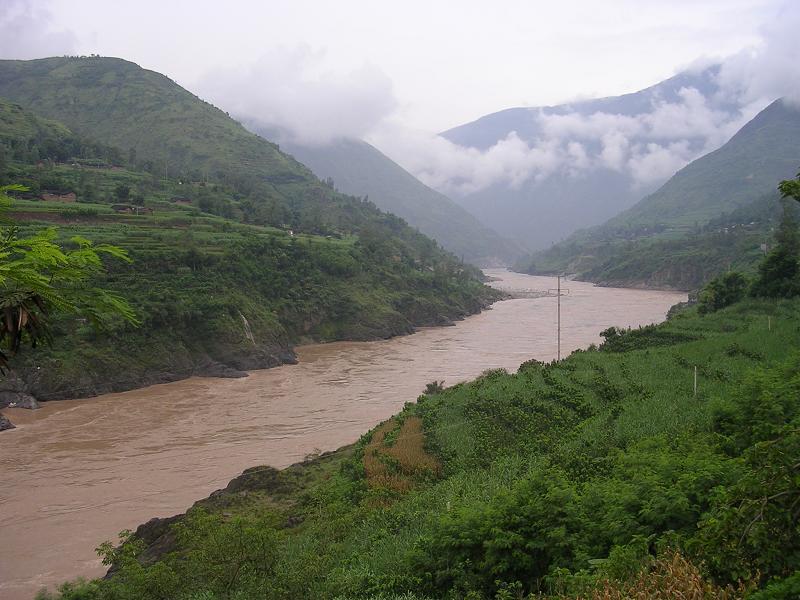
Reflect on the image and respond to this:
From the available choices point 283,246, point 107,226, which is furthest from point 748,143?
point 107,226

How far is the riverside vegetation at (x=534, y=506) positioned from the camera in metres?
4.26

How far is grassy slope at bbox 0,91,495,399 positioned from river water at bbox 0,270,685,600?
5.88 feet

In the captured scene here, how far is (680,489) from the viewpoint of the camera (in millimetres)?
6613

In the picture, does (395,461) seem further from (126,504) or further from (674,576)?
(674,576)

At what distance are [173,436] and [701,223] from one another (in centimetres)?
12343

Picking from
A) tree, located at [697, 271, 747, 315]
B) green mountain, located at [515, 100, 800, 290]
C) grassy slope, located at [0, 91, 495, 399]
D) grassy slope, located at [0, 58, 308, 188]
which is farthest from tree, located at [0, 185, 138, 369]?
grassy slope, located at [0, 58, 308, 188]

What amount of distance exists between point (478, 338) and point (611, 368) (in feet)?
90.7

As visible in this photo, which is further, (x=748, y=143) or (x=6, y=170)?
(x=748, y=143)

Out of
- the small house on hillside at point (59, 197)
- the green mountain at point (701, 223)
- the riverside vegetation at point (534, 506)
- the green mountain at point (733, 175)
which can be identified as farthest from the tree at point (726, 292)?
the green mountain at point (733, 175)

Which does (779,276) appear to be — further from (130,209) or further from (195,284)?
(130,209)

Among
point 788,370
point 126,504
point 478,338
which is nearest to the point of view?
point 788,370

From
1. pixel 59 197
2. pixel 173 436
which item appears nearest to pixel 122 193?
pixel 59 197

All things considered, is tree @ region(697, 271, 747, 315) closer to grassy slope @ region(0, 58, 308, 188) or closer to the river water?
the river water

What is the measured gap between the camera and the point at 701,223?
401ft
